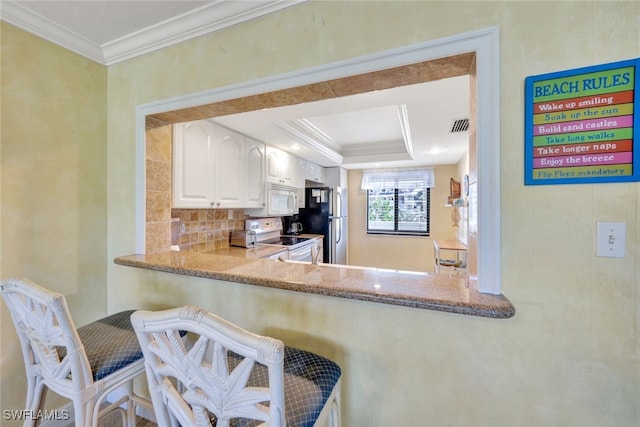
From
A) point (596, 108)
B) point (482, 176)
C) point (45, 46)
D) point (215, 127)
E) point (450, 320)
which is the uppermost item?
point (45, 46)

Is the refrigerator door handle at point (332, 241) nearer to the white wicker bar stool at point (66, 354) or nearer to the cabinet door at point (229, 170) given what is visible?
the cabinet door at point (229, 170)

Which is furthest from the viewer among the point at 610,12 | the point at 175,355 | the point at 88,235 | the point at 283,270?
the point at 88,235

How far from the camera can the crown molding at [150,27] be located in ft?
3.93

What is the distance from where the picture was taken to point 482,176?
34.9 inches

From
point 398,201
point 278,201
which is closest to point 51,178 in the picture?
point 278,201

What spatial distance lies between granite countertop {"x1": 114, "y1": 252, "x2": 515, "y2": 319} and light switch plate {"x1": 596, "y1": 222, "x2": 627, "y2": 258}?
32 centimetres

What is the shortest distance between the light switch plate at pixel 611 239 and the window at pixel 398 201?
3785 millimetres

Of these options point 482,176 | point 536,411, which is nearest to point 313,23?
point 482,176

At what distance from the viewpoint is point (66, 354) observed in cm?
93

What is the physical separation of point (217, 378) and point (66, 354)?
0.77m

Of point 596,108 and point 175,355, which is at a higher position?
point 596,108

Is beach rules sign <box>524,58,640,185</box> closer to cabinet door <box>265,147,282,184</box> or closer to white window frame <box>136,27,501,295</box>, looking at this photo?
white window frame <box>136,27,501,295</box>

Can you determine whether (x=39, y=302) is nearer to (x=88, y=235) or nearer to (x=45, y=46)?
(x=88, y=235)

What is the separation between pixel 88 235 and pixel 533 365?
234 centimetres
